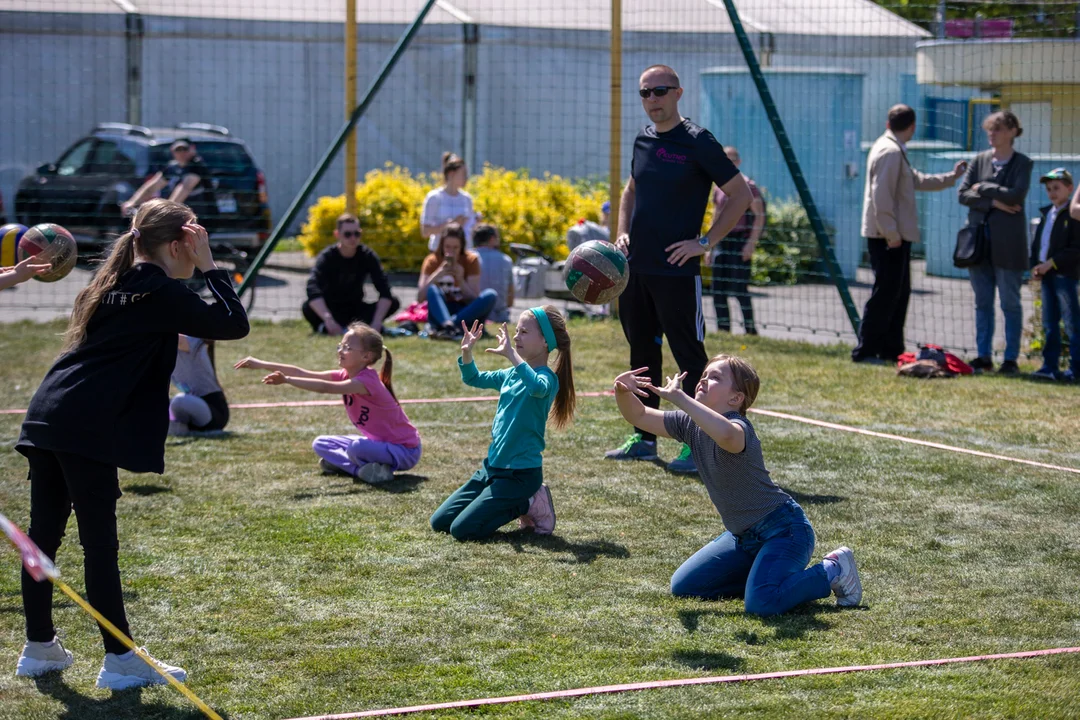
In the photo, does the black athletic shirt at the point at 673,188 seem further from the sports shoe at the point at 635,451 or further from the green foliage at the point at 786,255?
the green foliage at the point at 786,255

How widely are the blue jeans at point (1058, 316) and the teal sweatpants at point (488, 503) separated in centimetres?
610

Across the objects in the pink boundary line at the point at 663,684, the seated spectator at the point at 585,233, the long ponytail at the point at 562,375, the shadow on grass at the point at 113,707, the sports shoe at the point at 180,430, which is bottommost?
the shadow on grass at the point at 113,707

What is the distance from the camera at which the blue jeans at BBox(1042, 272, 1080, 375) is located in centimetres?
1054

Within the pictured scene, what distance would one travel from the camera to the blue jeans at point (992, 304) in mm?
10992

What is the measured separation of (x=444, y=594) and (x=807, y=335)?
9011mm

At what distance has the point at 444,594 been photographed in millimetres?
5297

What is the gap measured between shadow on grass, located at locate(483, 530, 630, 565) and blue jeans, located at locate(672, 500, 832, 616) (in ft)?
1.80

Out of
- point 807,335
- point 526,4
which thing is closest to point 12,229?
point 807,335

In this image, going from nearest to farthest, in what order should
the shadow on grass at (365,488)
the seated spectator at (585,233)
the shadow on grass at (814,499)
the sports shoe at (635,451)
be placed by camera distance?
the shadow on grass at (814,499), the shadow on grass at (365,488), the sports shoe at (635,451), the seated spectator at (585,233)

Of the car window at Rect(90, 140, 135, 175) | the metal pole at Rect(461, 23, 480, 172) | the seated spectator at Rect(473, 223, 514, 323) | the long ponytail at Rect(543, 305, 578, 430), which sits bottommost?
the long ponytail at Rect(543, 305, 578, 430)

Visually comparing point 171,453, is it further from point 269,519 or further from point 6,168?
point 6,168

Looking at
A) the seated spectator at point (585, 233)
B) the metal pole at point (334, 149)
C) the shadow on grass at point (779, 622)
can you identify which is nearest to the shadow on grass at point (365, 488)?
the shadow on grass at point (779, 622)

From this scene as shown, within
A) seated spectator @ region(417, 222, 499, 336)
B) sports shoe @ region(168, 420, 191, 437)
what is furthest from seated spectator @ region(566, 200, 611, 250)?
sports shoe @ region(168, 420, 191, 437)

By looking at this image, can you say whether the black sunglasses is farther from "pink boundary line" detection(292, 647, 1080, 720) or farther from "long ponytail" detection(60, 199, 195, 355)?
"pink boundary line" detection(292, 647, 1080, 720)
